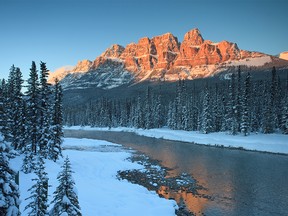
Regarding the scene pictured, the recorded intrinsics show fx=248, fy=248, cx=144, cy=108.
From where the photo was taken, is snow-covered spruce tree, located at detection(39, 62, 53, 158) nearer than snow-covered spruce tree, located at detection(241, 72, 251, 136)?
Yes

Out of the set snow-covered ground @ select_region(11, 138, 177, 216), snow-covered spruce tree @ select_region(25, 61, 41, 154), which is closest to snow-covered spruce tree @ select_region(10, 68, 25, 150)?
snow-covered spruce tree @ select_region(25, 61, 41, 154)

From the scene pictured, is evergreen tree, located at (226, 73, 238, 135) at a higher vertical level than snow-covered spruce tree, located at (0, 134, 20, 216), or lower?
higher

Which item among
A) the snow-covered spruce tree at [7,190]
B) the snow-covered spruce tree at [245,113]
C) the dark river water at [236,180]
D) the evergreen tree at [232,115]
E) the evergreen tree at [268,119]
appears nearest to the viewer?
the snow-covered spruce tree at [7,190]

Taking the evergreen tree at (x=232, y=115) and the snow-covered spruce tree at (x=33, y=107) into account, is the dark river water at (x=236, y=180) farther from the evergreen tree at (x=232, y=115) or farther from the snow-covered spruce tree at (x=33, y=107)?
the snow-covered spruce tree at (x=33, y=107)

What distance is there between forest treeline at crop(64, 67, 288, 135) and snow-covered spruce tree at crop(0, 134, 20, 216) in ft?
204

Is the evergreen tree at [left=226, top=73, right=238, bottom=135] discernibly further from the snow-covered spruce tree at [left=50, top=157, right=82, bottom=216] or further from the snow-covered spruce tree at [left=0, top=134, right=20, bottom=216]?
the snow-covered spruce tree at [left=0, top=134, right=20, bottom=216]

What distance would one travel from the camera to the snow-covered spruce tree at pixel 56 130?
3659cm

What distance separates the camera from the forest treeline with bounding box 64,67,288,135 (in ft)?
218

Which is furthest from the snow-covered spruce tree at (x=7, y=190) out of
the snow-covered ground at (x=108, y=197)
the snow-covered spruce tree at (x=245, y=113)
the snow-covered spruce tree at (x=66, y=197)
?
the snow-covered spruce tree at (x=245, y=113)

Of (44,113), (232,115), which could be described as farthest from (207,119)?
(44,113)

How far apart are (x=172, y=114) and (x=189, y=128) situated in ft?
41.2

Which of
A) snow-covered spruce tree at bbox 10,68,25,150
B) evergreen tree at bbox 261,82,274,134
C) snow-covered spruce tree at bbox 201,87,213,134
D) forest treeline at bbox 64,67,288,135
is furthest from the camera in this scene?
snow-covered spruce tree at bbox 201,87,213,134

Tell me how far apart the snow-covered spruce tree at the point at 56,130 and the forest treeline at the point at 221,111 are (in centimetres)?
4491

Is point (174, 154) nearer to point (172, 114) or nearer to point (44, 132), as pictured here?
point (44, 132)
